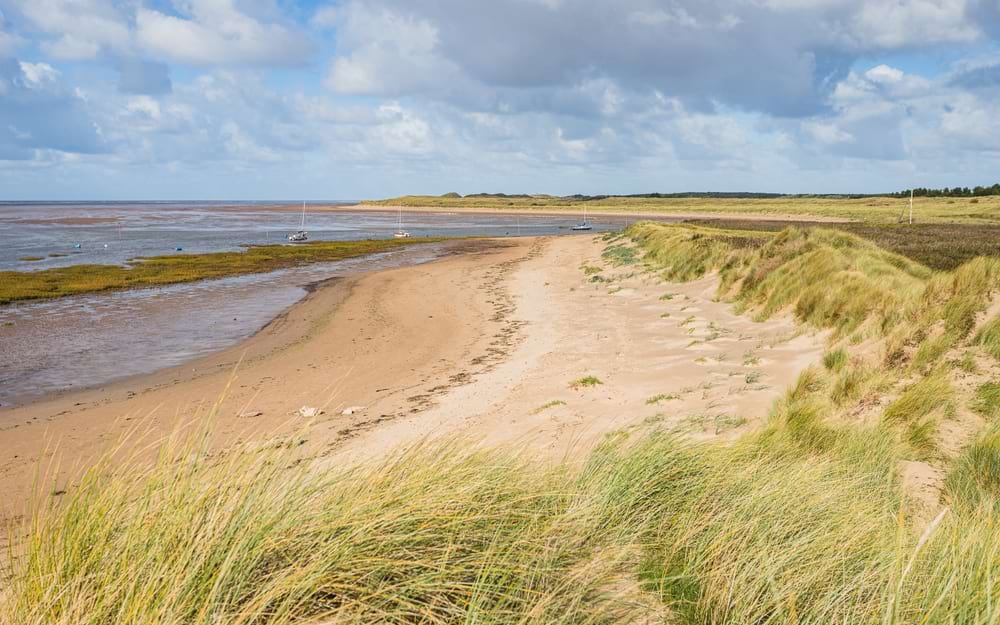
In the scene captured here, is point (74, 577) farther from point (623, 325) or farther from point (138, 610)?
point (623, 325)

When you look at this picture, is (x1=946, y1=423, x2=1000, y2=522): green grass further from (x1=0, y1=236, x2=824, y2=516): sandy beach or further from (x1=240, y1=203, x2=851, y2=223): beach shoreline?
(x1=240, y1=203, x2=851, y2=223): beach shoreline

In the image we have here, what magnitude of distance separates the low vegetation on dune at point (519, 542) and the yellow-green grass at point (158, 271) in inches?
975

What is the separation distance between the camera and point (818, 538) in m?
3.08

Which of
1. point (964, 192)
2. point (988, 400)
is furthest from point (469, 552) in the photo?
point (964, 192)

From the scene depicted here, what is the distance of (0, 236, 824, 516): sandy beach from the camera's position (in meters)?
7.79

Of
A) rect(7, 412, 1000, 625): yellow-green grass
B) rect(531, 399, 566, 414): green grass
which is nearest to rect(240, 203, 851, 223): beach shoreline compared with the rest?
rect(531, 399, 566, 414): green grass

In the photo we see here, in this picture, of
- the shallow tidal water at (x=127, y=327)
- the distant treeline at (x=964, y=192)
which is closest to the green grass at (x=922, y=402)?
the shallow tidal water at (x=127, y=327)

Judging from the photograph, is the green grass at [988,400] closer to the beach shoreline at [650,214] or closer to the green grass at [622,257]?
the green grass at [622,257]

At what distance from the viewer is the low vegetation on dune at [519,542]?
252cm

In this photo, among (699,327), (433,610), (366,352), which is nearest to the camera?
(433,610)

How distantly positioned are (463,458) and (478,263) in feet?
111

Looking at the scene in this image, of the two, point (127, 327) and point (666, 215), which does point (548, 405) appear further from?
point (666, 215)

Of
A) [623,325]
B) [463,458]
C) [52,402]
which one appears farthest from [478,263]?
[463,458]

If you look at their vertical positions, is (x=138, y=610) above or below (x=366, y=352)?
above
